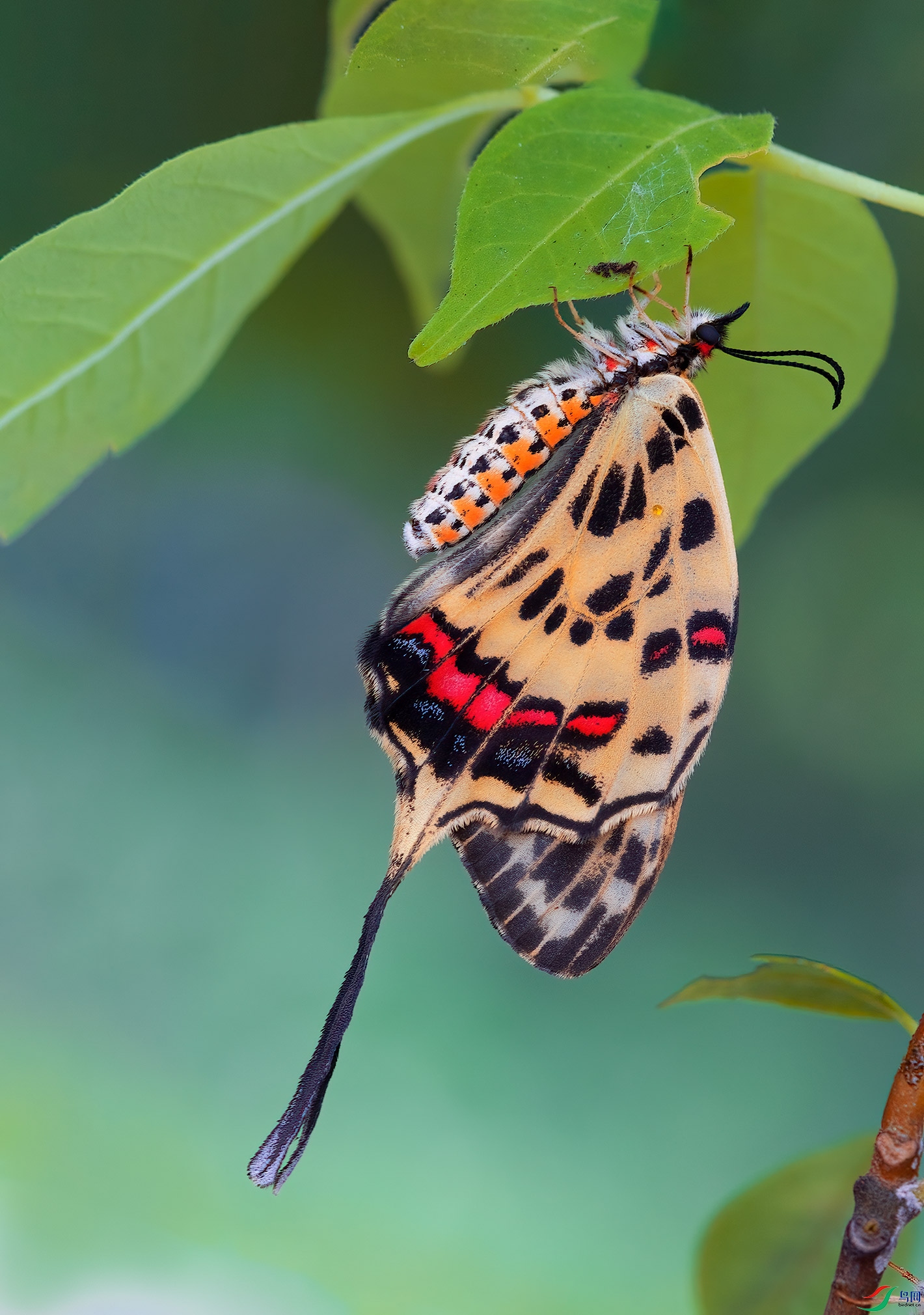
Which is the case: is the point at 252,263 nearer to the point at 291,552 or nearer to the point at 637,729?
the point at 637,729

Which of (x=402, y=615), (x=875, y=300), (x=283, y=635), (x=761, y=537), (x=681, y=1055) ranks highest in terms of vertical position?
(x=875, y=300)

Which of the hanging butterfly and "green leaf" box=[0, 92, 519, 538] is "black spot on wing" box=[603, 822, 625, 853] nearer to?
the hanging butterfly

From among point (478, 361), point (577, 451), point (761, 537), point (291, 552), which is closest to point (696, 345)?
point (577, 451)

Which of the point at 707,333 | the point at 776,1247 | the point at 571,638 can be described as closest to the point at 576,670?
the point at 571,638

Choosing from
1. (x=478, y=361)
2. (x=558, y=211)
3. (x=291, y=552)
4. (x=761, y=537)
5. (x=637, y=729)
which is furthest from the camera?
(x=291, y=552)

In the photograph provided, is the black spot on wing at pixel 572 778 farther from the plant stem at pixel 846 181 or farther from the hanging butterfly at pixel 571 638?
the plant stem at pixel 846 181

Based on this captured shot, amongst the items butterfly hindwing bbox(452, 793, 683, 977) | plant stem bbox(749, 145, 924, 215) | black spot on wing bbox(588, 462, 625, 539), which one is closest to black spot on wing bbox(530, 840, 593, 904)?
Answer: butterfly hindwing bbox(452, 793, 683, 977)

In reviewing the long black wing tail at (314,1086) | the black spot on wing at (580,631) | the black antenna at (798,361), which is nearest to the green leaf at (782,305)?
the black antenna at (798,361)

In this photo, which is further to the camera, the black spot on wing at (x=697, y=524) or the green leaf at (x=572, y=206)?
the black spot on wing at (x=697, y=524)
